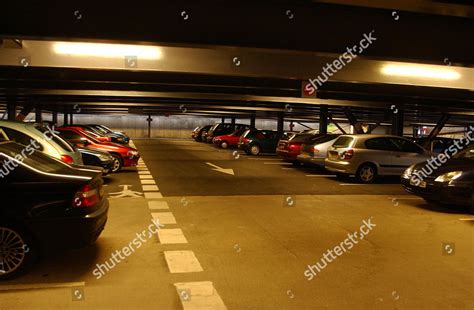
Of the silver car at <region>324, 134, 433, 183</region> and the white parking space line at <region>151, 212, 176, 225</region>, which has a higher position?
the silver car at <region>324, 134, 433, 183</region>

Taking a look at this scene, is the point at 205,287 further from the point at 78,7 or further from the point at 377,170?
the point at 377,170

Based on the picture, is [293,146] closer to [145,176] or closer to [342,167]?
[342,167]

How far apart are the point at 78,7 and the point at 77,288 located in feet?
18.2

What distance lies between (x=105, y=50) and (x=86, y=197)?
28.3 ft

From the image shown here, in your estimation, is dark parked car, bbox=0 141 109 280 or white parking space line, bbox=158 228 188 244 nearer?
dark parked car, bbox=0 141 109 280

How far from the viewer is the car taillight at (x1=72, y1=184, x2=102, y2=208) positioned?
5.09 meters

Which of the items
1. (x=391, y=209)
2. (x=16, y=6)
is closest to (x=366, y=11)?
(x=391, y=209)

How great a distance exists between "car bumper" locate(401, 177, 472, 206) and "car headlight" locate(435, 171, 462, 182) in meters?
0.09

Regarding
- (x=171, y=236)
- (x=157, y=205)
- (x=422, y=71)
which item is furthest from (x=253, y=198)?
(x=422, y=71)

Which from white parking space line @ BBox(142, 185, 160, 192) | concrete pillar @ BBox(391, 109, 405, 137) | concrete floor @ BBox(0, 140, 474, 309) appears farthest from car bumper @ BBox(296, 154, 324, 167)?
concrete pillar @ BBox(391, 109, 405, 137)

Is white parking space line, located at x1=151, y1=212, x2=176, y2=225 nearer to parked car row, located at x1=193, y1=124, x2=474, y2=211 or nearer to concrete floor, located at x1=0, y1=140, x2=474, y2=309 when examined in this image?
concrete floor, located at x1=0, y1=140, x2=474, y2=309

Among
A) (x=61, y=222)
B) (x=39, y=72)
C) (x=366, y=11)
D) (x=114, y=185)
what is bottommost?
(x=114, y=185)

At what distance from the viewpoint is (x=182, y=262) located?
224 inches

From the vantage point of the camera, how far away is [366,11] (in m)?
9.25
